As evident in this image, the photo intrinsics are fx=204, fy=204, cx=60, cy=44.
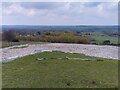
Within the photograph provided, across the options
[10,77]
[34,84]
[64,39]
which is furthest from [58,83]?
[64,39]

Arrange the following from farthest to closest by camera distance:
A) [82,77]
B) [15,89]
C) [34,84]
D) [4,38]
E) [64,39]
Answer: [64,39], [4,38], [82,77], [34,84], [15,89]

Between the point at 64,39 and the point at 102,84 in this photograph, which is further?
the point at 64,39

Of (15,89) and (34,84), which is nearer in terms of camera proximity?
(15,89)

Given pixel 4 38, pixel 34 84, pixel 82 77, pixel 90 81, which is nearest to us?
pixel 34 84

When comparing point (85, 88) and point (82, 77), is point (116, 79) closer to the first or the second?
point (82, 77)

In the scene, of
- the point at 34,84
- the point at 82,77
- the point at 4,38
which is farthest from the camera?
the point at 4,38

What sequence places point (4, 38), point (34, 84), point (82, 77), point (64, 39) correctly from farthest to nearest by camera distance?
point (64, 39)
point (4, 38)
point (82, 77)
point (34, 84)

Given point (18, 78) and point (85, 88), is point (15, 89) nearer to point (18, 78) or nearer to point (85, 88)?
point (18, 78)

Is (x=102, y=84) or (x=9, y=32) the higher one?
(x=9, y=32)

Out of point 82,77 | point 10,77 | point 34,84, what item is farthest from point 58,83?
point 10,77
